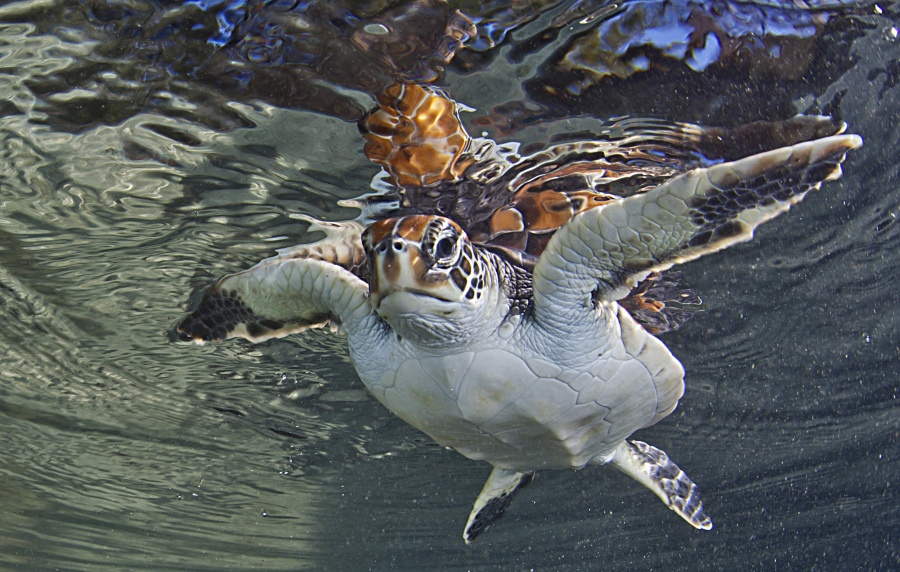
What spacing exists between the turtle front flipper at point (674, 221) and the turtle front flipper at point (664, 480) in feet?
10.4

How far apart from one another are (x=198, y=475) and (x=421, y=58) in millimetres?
12876

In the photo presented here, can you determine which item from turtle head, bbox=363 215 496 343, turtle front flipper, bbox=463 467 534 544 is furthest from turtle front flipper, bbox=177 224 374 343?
turtle front flipper, bbox=463 467 534 544

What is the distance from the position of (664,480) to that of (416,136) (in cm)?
474

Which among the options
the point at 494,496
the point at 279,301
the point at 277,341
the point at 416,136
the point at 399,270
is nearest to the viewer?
the point at 399,270

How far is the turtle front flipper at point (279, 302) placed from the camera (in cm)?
352

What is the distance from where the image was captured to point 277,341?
6.70 m

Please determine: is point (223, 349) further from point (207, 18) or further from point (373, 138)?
point (207, 18)

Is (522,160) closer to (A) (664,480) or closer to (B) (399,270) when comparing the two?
(B) (399,270)

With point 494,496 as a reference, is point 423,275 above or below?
above

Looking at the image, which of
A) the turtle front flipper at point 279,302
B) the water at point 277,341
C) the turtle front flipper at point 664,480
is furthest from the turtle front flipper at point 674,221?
the turtle front flipper at point 664,480

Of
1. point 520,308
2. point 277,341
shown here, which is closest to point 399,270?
point 520,308

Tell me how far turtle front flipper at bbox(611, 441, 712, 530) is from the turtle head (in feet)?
11.9

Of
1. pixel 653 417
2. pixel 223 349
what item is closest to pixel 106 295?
pixel 223 349

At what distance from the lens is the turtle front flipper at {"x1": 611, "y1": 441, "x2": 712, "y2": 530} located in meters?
5.82
